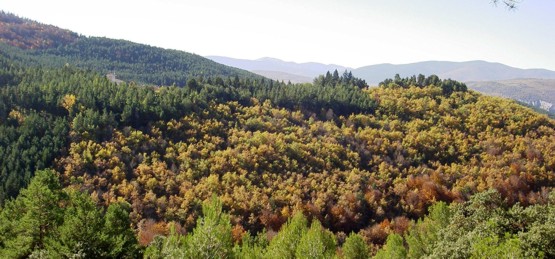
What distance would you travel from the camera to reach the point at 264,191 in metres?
88.2

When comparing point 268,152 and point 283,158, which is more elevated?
point 268,152

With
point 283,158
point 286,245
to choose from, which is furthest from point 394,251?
point 283,158

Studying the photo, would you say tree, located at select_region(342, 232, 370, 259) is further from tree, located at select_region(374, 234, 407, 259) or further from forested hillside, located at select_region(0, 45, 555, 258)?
forested hillside, located at select_region(0, 45, 555, 258)

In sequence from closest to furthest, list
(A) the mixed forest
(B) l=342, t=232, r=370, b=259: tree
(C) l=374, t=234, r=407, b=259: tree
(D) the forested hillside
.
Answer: (C) l=374, t=234, r=407, b=259: tree < (B) l=342, t=232, r=370, b=259: tree < (A) the mixed forest < (D) the forested hillside

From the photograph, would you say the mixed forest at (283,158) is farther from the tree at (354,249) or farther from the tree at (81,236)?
the tree at (81,236)

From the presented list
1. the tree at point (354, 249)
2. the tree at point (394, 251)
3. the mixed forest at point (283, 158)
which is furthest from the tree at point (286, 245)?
the tree at point (394, 251)

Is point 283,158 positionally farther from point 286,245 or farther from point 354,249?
point 286,245

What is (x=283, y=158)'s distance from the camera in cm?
10112

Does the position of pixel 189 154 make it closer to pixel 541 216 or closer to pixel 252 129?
pixel 252 129

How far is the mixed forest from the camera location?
72875mm

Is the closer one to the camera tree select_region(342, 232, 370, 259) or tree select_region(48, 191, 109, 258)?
tree select_region(48, 191, 109, 258)

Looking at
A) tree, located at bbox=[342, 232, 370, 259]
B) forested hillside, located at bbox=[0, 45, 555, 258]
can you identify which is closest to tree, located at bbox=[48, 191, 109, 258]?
forested hillside, located at bbox=[0, 45, 555, 258]

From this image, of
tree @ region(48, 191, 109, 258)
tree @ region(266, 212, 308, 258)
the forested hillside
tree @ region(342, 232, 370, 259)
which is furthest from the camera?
the forested hillside

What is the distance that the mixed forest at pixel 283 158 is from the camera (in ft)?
239
